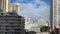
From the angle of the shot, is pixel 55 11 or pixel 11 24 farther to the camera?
pixel 55 11

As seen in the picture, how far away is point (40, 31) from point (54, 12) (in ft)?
10.0

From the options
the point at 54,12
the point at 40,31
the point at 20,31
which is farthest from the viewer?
the point at 54,12

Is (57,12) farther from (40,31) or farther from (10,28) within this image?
(10,28)

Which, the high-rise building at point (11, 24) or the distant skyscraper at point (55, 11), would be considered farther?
the distant skyscraper at point (55, 11)

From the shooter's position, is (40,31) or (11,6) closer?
(40,31)

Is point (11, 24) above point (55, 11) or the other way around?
the other way around

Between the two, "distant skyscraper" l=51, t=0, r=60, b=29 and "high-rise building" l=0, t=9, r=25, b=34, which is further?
"distant skyscraper" l=51, t=0, r=60, b=29

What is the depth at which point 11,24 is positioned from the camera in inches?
723

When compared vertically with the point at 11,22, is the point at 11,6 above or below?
above

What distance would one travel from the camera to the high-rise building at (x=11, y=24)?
17.5m

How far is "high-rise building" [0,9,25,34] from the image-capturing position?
17531 mm

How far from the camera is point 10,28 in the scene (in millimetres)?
18172

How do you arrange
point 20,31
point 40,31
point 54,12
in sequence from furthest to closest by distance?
point 54,12
point 40,31
point 20,31

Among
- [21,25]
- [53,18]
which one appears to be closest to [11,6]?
[53,18]
